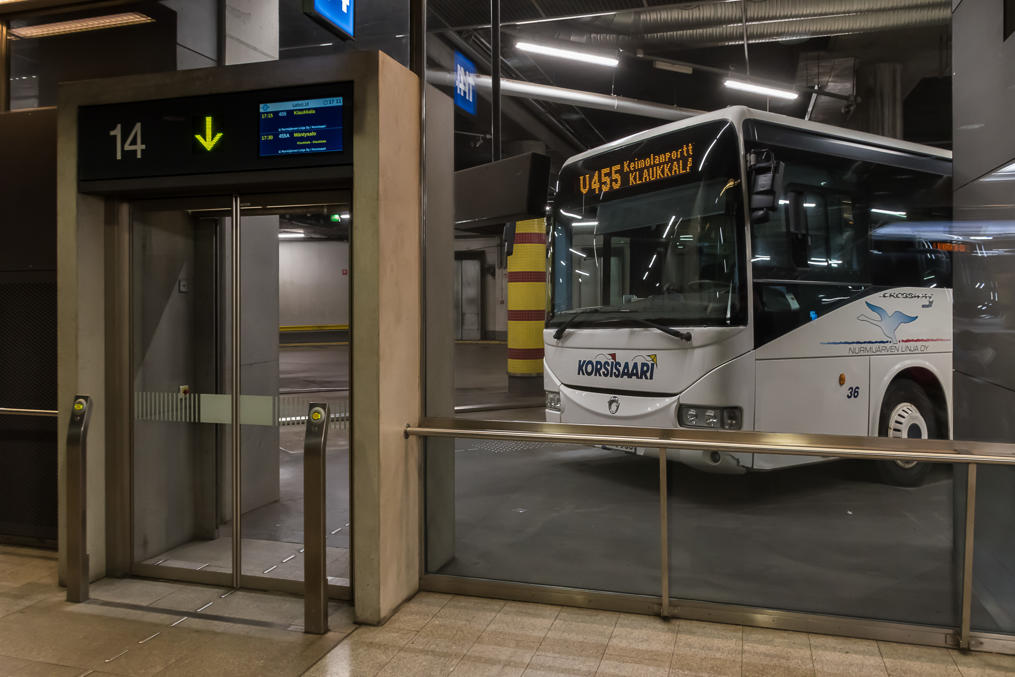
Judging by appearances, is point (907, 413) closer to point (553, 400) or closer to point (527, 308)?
point (553, 400)

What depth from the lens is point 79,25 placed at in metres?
4.88

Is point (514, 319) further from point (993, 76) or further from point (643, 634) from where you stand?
point (993, 76)

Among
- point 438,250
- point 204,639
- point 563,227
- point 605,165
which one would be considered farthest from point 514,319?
point 204,639

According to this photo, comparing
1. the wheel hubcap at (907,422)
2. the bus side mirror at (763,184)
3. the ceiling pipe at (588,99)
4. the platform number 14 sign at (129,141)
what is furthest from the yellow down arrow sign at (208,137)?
the wheel hubcap at (907,422)

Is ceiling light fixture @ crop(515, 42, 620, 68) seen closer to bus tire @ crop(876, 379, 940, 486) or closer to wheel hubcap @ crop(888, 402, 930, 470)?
bus tire @ crop(876, 379, 940, 486)

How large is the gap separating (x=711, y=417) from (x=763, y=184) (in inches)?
66.5

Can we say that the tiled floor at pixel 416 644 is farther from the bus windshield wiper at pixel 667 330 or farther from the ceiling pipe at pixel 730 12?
the ceiling pipe at pixel 730 12

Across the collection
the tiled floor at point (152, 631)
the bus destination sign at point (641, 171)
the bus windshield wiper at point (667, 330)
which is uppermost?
the bus destination sign at point (641, 171)

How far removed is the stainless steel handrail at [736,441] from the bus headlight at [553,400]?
2049 millimetres

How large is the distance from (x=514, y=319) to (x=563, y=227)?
3.26 feet

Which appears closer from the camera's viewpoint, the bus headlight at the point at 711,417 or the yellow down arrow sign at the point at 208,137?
the yellow down arrow sign at the point at 208,137

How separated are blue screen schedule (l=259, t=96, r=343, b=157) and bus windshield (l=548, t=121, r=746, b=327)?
2546 millimetres

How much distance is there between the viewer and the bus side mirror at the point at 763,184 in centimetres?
488

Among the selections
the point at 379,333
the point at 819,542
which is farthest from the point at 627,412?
the point at 379,333
